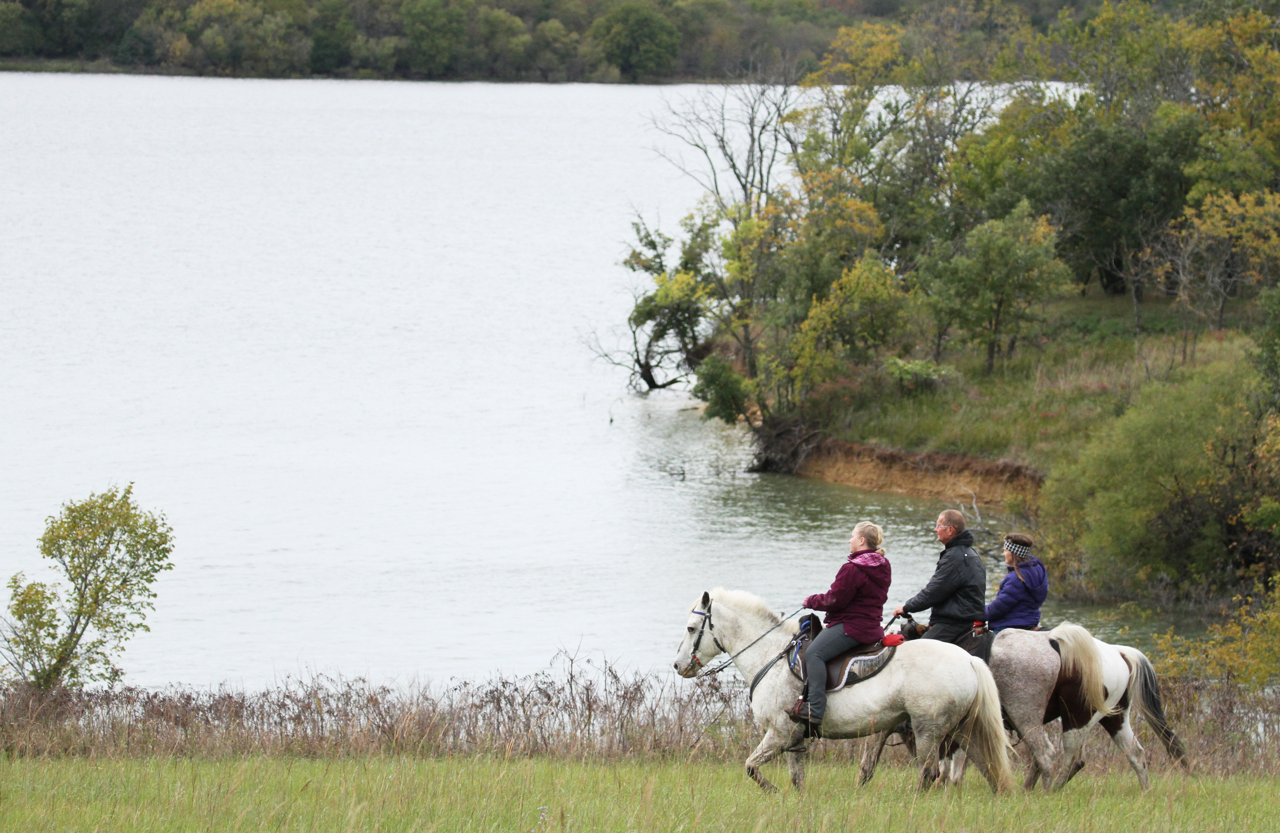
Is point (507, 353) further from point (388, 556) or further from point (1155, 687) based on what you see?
point (1155, 687)

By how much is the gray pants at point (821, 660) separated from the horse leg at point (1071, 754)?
2892mm

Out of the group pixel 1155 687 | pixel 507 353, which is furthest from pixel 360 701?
pixel 507 353

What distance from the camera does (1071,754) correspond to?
13453mm

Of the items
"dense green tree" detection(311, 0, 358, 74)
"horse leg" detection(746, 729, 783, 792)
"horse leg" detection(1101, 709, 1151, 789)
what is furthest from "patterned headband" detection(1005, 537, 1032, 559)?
"dense green tree" detection(311, 0, 358, 74)

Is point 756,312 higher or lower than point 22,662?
higher

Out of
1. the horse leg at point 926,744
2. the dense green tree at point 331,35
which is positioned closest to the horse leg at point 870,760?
the horse leg at point 926,744

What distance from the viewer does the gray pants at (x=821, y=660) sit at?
11.6 metres

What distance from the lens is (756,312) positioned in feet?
158

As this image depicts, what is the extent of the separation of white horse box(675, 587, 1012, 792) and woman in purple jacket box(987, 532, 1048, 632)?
1.89m

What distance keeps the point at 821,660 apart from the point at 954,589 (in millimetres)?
1871

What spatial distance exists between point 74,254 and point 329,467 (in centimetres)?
4883

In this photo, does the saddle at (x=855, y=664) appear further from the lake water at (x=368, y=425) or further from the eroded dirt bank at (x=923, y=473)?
the eroded dirt bank at (x=923, y=473)

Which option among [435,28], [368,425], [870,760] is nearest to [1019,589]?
[870,760]

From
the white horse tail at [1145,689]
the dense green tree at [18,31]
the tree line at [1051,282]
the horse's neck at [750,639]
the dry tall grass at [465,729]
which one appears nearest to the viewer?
the horse's neck at [750,639]
